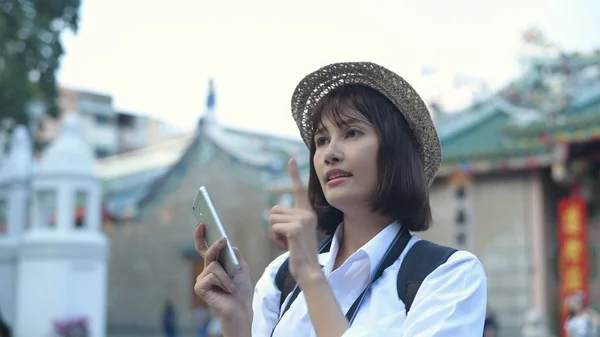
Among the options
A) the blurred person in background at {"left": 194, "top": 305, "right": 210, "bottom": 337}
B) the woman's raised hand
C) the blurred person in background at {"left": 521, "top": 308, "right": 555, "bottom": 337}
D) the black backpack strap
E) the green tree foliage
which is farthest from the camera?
the blurred person in background at {"left": 194, "top": 305, "right": 210, "bottom": 337}

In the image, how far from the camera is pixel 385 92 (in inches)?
66.8

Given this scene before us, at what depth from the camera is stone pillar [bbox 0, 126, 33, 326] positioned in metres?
13.3

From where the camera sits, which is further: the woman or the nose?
the nose

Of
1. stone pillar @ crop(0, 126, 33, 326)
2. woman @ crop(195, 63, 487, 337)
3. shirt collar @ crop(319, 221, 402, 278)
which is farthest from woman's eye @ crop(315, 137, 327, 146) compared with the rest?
stone pillar @ crop(0, 126, 33, 326)

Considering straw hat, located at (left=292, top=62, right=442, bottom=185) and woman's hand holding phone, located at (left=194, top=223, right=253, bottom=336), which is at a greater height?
straw hat, located at (left=292, top=62, right=442, bottom=185)

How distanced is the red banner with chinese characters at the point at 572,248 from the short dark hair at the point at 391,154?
12.4 m

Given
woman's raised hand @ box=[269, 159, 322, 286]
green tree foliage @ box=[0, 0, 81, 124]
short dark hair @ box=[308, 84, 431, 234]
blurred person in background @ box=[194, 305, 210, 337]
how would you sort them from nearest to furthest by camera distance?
1. woman's raised hand @ box=[269, 159, 322, 286]
2. short dark hair @ box=[308, 84, 431, 234]
3. green tree foliage @ box=[0, 0, 81, 124]
4. blurred person in background @ box=[194, 305, 210, 337]

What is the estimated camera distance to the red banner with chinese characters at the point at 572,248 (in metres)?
13.3

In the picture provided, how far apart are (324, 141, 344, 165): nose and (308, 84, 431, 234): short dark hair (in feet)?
0.18

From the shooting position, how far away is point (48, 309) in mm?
12047

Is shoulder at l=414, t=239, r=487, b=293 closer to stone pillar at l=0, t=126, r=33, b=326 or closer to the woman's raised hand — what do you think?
the woman's raised hand

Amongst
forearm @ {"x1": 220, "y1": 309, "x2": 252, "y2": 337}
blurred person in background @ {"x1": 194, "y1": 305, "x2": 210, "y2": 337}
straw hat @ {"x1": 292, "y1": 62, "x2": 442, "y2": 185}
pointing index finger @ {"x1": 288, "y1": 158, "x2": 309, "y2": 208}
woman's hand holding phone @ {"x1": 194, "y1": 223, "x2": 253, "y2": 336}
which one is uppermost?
straw hat @ {"x1": 292, "y1": 62, "x2": 442, "y2": 185}

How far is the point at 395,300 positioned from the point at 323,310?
0.56 ft

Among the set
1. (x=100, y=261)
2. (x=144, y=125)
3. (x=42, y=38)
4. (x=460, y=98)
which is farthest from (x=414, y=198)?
(x=144, y=125)
